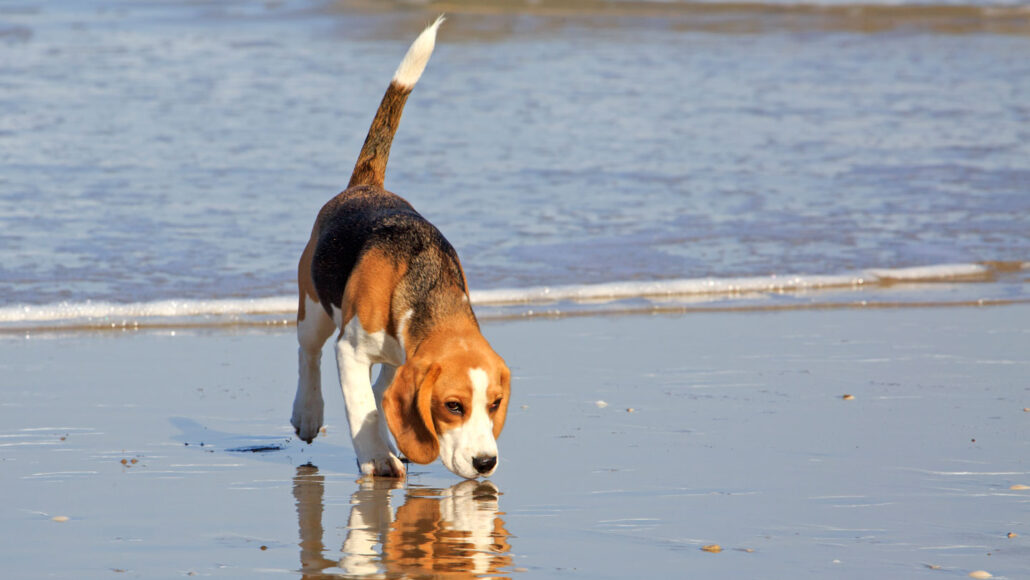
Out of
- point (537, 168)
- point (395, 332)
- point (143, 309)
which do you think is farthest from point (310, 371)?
point (537, 168)

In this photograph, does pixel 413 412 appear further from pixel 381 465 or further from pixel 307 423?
pixel 307 423

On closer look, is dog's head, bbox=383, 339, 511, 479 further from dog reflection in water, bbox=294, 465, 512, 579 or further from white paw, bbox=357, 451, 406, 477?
white paw, bbox=357, 451, 406, 477

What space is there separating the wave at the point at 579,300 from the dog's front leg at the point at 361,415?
2696 millimetres

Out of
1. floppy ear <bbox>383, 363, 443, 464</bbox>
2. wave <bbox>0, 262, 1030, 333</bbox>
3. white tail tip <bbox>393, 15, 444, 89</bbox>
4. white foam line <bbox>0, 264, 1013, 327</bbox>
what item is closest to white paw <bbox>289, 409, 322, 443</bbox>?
floppy ear <bbox>383, 363, 443, 464</bbox>

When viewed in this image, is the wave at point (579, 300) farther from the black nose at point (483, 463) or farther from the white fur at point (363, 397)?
the black nose at point (483, 463)

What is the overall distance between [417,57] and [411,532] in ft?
7.31

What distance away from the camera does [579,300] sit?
24.9 ft

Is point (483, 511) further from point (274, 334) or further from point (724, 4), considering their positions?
point (724, 4)

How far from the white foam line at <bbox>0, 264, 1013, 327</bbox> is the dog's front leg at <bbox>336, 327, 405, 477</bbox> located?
9.48 ft

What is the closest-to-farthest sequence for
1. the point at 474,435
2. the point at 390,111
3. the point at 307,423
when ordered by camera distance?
the point at 474,435 → the point at 307,423 → the point at 390,111

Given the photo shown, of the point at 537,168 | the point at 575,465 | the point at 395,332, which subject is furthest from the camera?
the point at 537,168

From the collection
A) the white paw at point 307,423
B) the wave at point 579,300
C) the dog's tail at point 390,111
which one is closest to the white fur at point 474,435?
the white paw at point 307,423

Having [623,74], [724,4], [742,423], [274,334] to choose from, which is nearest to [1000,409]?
[742,423]

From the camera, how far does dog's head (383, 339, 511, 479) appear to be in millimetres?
3787
